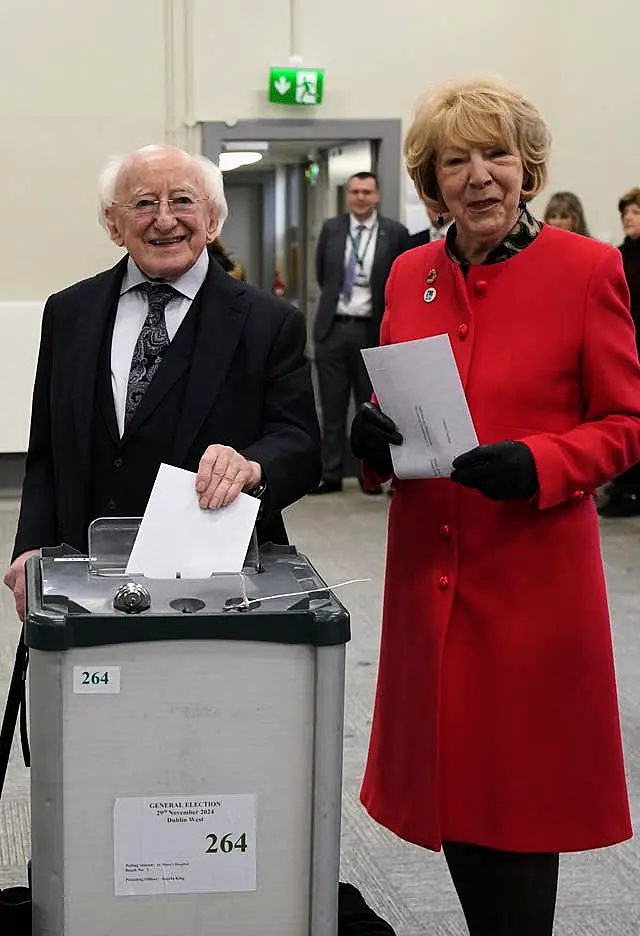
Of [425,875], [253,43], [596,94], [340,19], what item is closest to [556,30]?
[596,94]

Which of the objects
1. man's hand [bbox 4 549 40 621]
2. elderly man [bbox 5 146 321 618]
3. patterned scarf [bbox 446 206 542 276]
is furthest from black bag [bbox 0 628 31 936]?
patterned scarf [bbox 446 206 542 276]

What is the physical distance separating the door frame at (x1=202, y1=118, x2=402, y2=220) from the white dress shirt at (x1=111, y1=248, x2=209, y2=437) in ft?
19.8

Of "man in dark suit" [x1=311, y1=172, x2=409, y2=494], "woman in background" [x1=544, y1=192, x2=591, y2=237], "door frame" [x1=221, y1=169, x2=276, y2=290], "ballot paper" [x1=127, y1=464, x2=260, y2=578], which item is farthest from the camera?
"door frame" [x1=221, y1=169, x2=276, y2=290]

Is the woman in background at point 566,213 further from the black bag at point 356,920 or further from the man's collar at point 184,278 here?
the black bag at point 356,920

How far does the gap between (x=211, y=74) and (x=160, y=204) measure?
247 inches

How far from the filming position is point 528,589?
85.3 inches

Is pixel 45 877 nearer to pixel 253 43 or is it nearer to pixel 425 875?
pixel 425 875

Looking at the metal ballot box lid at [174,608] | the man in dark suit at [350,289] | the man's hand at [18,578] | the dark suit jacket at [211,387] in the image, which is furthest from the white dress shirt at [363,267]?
the metal ballot box lid at [174,608]

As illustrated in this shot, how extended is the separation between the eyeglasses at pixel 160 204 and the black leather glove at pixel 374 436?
1.43ft

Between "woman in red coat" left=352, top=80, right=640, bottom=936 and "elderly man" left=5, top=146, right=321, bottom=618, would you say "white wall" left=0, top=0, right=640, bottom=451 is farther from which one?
"woman in red coat" left=352, top=80, right=640, bottom=936

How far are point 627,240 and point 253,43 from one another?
8.61 feet

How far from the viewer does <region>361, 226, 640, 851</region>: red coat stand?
212 centimetres

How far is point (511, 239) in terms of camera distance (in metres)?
2.19

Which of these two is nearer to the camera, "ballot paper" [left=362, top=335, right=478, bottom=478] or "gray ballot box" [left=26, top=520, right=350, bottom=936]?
"gray ballot box" [left=26, top=520, right=350, bottom=936]
